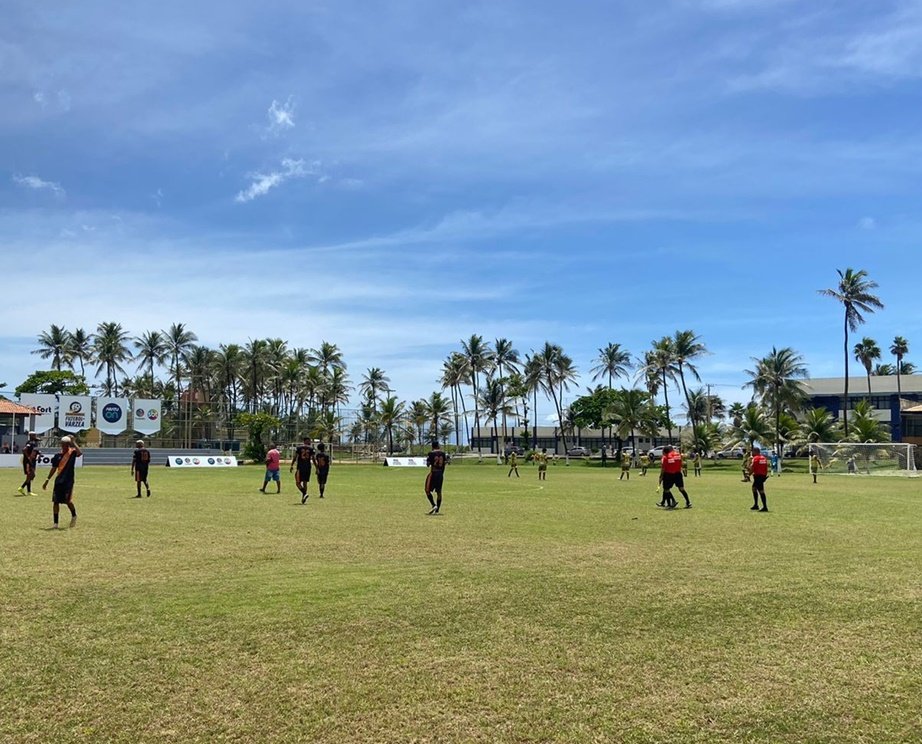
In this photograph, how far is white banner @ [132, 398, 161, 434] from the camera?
63.9 meters

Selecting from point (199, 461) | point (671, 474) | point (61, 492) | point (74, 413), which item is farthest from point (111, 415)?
point (671, 474)

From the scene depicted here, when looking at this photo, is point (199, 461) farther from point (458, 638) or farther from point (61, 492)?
point (458, 638)

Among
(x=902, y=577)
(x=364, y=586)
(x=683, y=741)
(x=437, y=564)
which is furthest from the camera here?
(x=437, y=564)

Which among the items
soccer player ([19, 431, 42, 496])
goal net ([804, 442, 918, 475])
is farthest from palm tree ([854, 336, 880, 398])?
soccer player ([19, 431, 42, 496])

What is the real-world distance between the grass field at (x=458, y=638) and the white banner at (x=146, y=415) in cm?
5422

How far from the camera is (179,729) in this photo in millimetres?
4770

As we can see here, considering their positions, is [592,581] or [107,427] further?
[107,427]

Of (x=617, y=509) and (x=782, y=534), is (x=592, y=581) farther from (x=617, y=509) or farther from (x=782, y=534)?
(x=617, y=509)

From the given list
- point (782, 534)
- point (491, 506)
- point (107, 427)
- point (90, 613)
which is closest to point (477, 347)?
point (107, 427)

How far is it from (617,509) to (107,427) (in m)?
54.3

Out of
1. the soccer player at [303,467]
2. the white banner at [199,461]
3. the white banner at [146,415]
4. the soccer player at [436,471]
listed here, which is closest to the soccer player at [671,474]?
the soccer player at [436,471]

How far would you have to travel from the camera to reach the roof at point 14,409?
5991 centimetres

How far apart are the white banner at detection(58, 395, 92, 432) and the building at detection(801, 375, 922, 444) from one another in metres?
73.5

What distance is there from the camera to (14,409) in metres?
60.9
